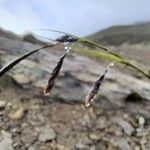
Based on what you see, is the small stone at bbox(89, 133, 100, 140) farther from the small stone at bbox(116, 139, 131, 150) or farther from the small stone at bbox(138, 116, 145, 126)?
the small stone at bbox(138, 116, 145, 126)

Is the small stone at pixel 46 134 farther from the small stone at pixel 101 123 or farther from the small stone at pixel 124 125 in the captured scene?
the small stone at pixel 124 125

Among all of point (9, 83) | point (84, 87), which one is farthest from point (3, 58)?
point (84, 87)

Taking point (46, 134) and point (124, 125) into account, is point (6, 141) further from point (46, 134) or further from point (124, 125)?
point (124, 125)

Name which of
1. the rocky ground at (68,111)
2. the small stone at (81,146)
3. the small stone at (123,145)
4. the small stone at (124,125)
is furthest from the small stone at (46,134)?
the small stone at (124,125)

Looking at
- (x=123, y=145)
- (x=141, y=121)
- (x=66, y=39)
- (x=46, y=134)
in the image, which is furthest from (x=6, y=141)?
(x=66, y=39)

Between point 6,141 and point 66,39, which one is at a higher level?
point 66,39

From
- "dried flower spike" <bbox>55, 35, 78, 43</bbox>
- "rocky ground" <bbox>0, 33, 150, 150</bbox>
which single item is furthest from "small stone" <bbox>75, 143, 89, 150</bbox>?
"dried flower spike" <bbox>55, 35, 78, 43</bbox>

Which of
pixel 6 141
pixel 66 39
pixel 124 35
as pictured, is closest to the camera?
pixel 66 39
